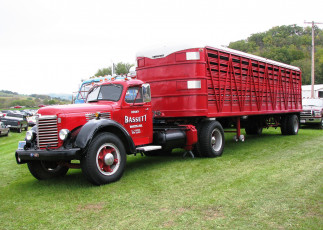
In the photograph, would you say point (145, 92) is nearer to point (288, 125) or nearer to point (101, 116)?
point (101, 116)

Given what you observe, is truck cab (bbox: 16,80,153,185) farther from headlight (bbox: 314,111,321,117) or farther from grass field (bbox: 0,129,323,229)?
headlight (bbox: 314,111,321,117)

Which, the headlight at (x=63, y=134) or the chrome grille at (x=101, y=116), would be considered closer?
the headlight at (x=63, y=134)

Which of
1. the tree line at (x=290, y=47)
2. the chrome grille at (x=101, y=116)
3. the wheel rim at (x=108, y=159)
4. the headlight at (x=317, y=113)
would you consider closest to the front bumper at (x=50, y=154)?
the wheel rim at (x=108, y=159)

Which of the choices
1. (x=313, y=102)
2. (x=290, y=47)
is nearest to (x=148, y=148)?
(x=313, y=102)

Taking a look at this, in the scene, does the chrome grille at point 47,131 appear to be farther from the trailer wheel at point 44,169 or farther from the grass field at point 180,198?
the grass field at point 180,198

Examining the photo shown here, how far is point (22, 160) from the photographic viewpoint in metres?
6.49

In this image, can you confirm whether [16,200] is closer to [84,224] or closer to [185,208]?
[84,224]

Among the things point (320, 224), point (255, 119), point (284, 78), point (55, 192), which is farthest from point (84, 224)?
point (284, 78)

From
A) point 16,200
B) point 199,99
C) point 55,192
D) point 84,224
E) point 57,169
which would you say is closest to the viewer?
point 84,224

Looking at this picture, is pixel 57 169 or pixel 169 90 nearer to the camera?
pixel 57 169

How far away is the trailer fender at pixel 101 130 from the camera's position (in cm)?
586

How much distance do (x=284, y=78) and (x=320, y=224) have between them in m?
11.0

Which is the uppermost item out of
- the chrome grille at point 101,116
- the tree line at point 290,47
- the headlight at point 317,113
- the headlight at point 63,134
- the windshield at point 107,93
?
the tree line at point 290,47

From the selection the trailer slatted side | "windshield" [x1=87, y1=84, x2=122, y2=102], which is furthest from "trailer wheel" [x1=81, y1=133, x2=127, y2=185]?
the trailer slatted side
